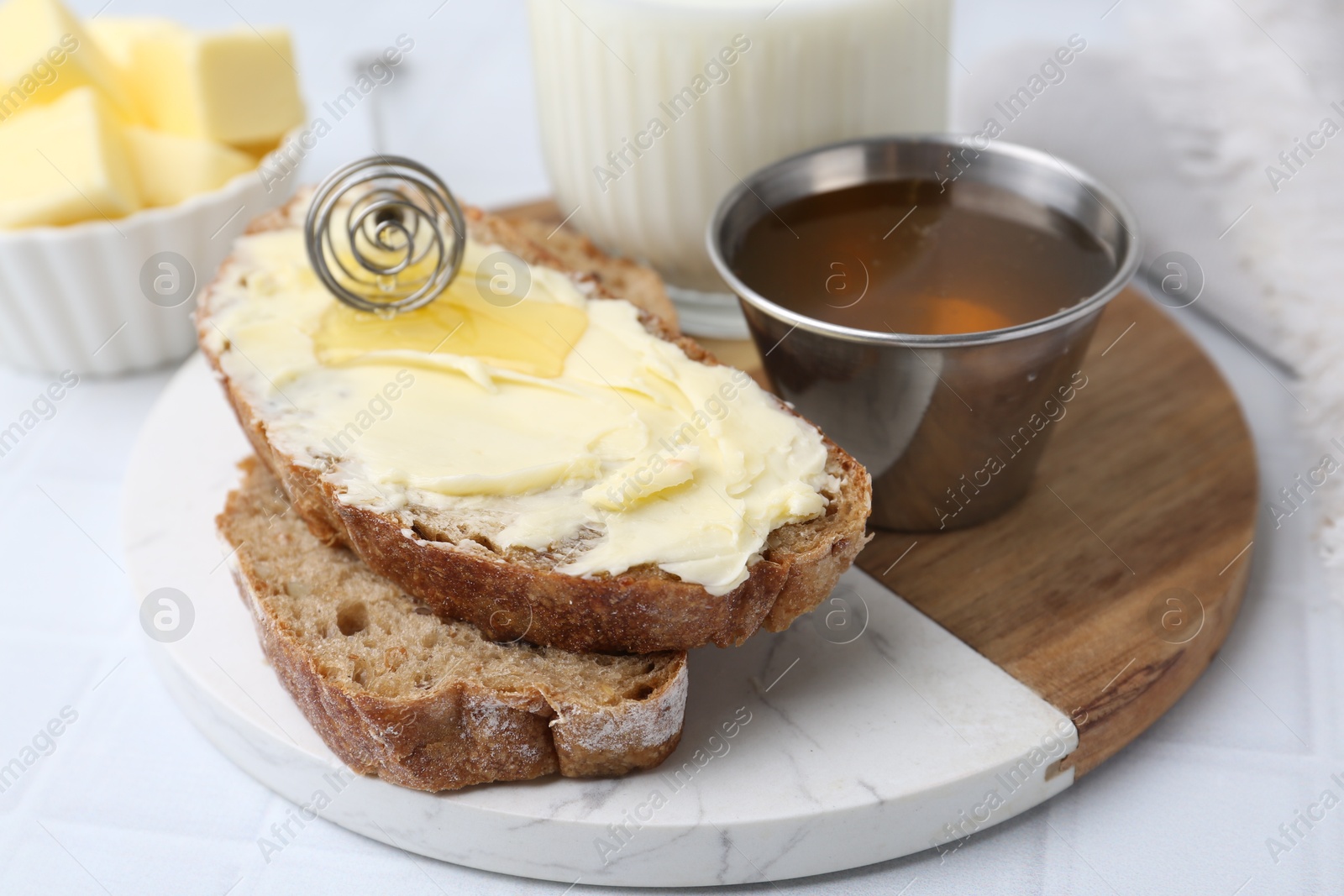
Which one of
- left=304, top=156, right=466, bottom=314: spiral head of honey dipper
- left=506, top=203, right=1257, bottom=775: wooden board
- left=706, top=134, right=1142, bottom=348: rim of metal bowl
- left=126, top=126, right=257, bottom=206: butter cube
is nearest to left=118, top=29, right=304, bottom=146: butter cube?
left=126, top=126, right=257, bottom=206: butter cube

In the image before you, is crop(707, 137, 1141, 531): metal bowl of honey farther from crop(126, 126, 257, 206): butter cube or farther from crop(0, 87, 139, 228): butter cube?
crop(0, 87, 139, 228): butter cube

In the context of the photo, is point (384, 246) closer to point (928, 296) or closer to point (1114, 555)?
point (928, 296)

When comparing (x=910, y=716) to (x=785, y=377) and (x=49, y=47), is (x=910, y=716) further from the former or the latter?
(x=49, y=47)

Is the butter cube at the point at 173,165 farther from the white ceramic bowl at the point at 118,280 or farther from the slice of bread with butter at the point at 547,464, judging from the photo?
the slice of bread with butter at the point at 547,464

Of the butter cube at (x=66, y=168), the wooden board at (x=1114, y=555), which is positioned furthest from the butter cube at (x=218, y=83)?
the wooden board at (x=1114, y=555)

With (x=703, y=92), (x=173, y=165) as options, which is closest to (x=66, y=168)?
(x=173, y=165)
